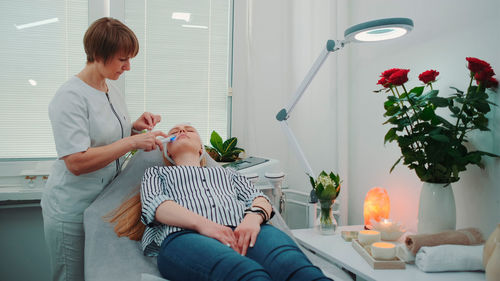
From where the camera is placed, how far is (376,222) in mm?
1465

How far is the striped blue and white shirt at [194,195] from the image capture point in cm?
122

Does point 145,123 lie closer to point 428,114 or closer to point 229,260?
point 229,260

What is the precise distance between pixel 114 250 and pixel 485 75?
1344 mm

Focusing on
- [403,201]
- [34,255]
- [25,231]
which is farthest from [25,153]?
[403,201]

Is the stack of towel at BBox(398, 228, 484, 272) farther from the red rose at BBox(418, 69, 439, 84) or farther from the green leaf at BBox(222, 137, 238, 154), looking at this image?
the green leaf at BBox(222, 137, 238, 154)

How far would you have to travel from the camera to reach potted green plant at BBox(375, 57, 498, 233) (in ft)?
3.89

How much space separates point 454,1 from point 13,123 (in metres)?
2.40

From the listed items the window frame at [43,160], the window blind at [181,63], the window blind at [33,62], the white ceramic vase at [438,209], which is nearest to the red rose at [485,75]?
the white ceramic vase at [438,209]

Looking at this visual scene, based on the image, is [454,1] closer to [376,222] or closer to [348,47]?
[348,47]

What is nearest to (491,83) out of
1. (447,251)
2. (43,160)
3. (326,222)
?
(447,251)

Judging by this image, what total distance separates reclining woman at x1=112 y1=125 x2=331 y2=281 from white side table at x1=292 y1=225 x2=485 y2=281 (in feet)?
0.80

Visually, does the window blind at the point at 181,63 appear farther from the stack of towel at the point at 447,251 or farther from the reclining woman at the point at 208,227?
the stack of towel at the point at 447,251

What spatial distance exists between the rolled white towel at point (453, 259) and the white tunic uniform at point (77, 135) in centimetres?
118

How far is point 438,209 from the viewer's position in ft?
4.16
